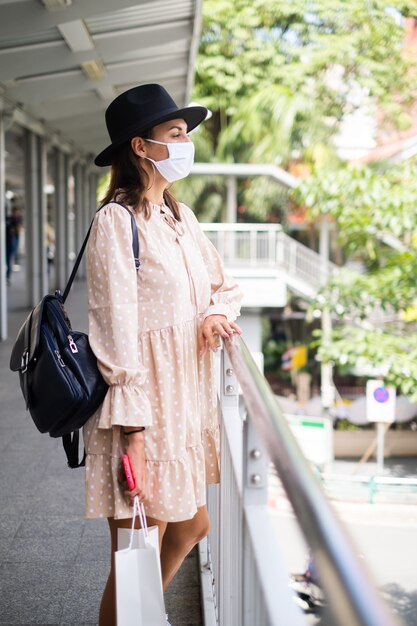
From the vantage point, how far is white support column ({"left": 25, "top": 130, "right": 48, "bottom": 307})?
12.0 meters

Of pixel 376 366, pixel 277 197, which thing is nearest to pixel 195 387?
pixel 376 366

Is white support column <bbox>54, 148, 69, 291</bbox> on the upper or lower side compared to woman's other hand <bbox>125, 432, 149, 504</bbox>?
upper

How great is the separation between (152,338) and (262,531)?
71cm

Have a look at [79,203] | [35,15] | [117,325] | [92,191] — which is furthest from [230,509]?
[92,191]

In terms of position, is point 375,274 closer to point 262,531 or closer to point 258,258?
point 258,258

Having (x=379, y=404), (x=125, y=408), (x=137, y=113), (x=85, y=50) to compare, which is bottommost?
(x=379, y=404)

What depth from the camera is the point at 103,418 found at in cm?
200

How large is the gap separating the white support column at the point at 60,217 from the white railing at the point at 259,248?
4.62m

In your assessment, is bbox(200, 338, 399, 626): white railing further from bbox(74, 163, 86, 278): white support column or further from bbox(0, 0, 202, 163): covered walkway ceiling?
bbox(74, 163, 86, 278): white support column

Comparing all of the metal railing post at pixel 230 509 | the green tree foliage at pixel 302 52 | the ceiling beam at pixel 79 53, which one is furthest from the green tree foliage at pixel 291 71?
the metal railing post at pixel 230 509

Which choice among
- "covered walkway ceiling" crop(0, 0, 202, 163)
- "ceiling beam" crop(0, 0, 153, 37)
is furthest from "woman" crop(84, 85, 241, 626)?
"ceiling beam" crop(0, 0, 153, 37)

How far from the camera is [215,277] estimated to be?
244 centimetres

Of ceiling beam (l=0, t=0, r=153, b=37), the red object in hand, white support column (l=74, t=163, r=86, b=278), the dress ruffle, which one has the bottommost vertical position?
the red object in hand

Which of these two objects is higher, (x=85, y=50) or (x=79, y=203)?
(x=85, y=50)
